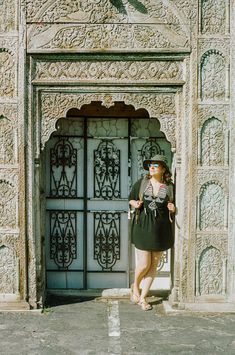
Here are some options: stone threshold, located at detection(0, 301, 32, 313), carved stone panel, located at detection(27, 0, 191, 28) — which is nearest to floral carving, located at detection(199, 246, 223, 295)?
stone threshold, located at detection(0, 301, 32, 313)

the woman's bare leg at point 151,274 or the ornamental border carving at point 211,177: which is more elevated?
the ornamental border carving at point 211,177

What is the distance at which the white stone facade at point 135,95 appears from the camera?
5789 mm

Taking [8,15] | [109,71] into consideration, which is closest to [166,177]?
[109,71]

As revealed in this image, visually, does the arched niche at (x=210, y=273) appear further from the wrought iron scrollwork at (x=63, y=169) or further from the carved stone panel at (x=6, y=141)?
the carved stone panel at (x=6, y=141)

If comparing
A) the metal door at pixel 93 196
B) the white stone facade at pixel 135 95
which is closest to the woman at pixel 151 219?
the white stone facade at pixel 135 95

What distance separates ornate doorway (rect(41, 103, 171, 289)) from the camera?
664 centimetres

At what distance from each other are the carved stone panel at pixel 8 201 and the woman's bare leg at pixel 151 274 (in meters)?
1.63

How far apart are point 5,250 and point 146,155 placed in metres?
2.05

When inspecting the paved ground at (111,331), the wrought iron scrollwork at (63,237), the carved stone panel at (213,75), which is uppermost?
the carved stone panel at (213,75)

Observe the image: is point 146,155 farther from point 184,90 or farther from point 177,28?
point 177,28

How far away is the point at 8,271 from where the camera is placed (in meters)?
6.05

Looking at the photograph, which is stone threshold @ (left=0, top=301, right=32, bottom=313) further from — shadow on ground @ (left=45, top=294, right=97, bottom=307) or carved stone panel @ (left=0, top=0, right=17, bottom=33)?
carved stone panel @ (left=0, top=0, right=17, bottom=33)

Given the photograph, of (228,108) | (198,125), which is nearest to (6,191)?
(198,125)

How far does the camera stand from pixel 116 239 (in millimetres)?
6754
